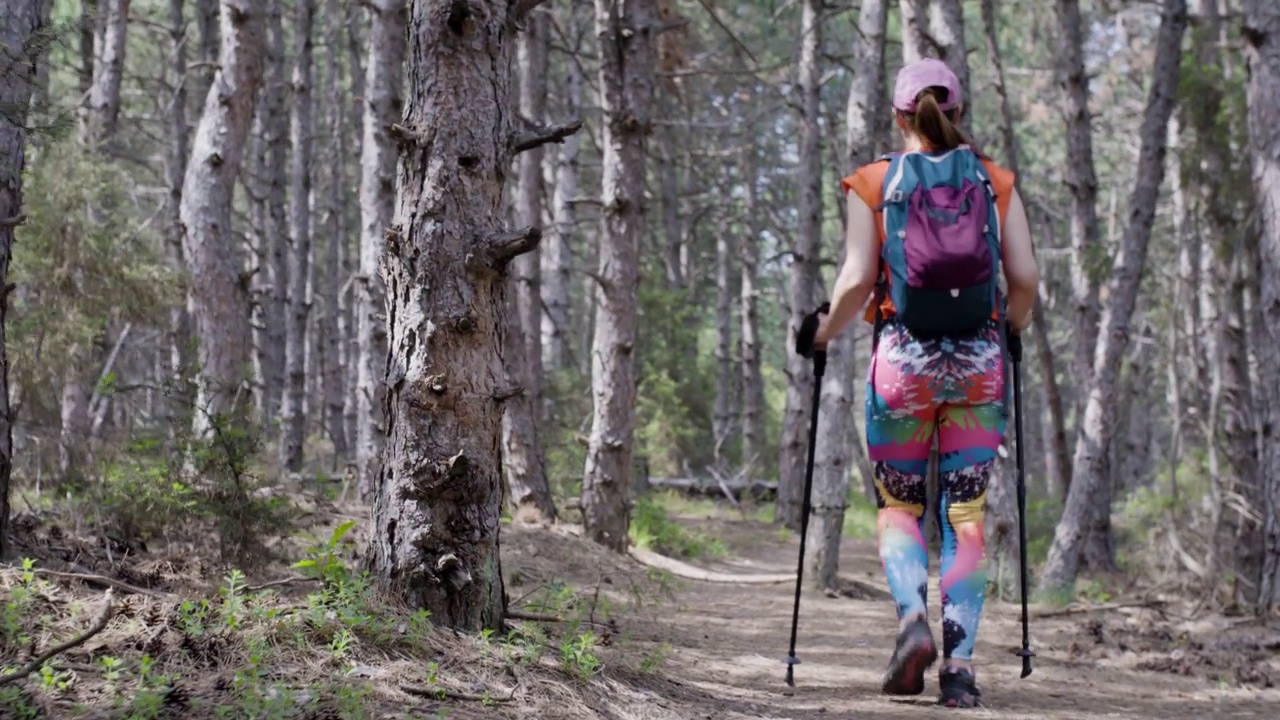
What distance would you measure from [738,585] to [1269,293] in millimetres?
4362

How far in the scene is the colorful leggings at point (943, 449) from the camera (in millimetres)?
4113

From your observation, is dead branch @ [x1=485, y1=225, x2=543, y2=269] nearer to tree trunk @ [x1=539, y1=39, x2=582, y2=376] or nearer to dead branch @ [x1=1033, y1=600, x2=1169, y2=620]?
dead branch @ [x1=1033, y1=600, x2=1169, y2=620]

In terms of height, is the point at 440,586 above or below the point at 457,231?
below

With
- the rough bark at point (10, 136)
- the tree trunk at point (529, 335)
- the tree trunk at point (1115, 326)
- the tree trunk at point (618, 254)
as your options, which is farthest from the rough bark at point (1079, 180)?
the rough bark at point (10, 136)

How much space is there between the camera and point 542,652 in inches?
155

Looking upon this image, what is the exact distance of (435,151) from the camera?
3.98 meters

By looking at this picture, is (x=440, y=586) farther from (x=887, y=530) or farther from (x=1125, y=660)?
(x=1125, y=660)

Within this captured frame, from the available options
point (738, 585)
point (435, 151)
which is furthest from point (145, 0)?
point (435, 151)

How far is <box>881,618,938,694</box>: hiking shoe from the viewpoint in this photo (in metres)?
4.08

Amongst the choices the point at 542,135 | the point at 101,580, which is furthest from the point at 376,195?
the point at 101,580

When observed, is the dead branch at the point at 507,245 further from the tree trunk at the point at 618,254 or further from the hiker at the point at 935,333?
the tree trunk at the point at 618,254

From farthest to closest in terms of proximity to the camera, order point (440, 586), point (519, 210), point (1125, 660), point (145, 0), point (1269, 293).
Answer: point (145, 0)
point (519, 210)
point (1269, 293)
point (1125, 660)
point (440, 586)

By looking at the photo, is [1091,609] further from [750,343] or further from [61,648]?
[750,343]

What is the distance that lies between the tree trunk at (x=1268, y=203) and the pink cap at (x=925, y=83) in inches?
152
